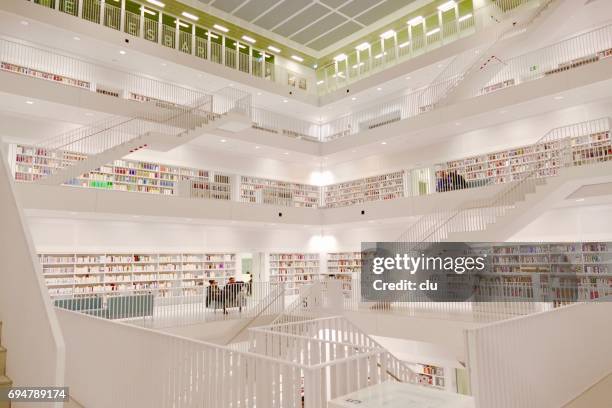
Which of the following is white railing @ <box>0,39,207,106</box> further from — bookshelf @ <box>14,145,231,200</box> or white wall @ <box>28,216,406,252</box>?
white wall @ <box>28,216,406,252</box>

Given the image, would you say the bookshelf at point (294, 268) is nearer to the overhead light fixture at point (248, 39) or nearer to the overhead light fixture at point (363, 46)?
the overhead light fixture at point (248, 39)

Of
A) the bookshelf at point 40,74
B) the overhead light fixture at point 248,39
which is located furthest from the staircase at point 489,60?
the bookshelf at point 40,74

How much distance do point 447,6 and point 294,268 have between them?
12.4 meters

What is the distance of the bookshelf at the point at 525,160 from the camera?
10360 mm

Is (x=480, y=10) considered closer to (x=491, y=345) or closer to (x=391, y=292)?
(x=391, y=292)

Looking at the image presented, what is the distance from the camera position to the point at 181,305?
425 inches

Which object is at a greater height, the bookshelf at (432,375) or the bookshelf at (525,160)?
the bookshelf at (525,160)

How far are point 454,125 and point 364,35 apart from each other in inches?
288

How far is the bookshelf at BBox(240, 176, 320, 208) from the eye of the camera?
54.0 feet

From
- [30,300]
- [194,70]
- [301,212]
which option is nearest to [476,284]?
[301,212]

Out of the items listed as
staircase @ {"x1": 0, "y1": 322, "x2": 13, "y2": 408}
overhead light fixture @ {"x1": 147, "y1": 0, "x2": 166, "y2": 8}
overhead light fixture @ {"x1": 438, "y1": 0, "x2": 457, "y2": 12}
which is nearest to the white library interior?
staircase @ {"x1": 0, "y1": 322, "x2": 13, "y2": 408}

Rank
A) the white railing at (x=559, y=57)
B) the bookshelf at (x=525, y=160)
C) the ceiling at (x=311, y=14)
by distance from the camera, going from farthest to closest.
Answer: the ceiling at (x=311, y=14)
the white railing at (x=559, y=57)
the bookshelf at (x=525, y=160)

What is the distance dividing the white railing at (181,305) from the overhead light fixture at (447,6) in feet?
41.6

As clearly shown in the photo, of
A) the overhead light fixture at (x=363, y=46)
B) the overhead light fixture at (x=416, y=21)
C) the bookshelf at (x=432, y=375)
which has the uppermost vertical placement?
the overhead light fixture at (x=416, y=21)
